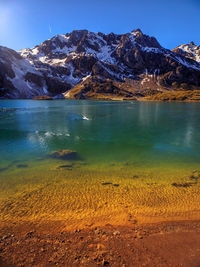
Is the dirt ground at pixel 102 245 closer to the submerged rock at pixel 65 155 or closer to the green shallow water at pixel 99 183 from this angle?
the green shallow water at pixel 99 183

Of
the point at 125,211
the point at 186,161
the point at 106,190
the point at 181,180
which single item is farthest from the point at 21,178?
the point at 186,161

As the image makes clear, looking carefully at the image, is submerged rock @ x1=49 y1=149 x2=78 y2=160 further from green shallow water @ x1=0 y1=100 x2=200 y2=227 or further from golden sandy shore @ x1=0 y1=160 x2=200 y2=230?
golden sandy shore @ x1=0 y1=160 x2=200 y2=230

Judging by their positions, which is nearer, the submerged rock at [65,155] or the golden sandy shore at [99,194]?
the golden sandy shore at [99,194]

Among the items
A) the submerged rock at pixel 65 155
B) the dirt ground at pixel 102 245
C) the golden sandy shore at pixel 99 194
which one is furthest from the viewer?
the submerged rock at pixel 65 155

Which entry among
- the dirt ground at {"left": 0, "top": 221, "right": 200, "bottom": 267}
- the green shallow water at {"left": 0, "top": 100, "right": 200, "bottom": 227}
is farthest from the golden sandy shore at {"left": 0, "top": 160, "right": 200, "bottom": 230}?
the dirt ground at {"left": 0, "top": 221, "right": 200, "bottom": 267}

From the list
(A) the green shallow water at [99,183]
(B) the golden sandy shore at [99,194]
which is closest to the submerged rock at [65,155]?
(A) the green shallow water at [99,183]

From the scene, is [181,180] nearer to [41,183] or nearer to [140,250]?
[140,250]

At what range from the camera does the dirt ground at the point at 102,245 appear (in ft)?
19.8

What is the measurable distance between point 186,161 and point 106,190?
1081 cm

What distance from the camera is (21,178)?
13211 mm

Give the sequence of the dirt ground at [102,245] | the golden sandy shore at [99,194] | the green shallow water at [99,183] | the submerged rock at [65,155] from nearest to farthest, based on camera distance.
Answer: the dirt ground at [102,245] → the golden sandy shore at [99,194] → the green shallow water at [99,183] → the submerged rock at [65,155]

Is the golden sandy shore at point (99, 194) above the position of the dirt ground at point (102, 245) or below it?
below

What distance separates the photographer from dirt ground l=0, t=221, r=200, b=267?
237 inches

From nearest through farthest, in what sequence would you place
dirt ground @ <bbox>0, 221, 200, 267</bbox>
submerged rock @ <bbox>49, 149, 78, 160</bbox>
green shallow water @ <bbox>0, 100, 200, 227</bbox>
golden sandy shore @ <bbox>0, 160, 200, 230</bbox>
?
1. dirt ground @ <bbox>0, 221, 200, 267</bbox>
2. golden sandy shore @ <bbox>0, 160, 200, 230</bbox>
3. green shallow water @ <bbox>0, 100, 200, 227</bbox>
4. submerged rock @ <bbox>49, 149, 78, 160</bbox>
